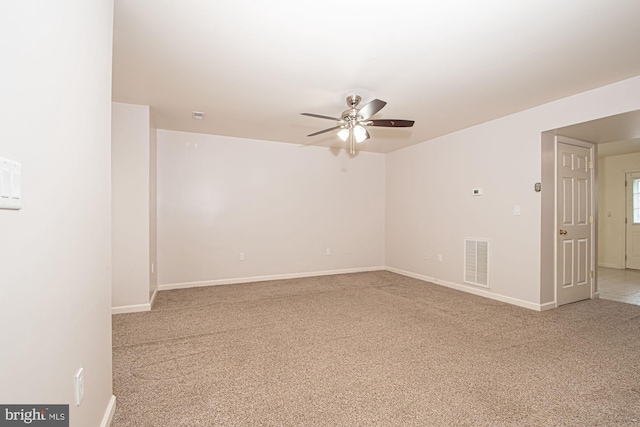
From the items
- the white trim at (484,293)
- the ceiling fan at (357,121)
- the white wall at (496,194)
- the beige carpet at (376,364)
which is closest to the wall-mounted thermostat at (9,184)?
the beige carpet at (376,364)

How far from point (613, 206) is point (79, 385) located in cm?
929

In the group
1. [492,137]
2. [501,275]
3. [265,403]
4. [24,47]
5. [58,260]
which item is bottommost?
[265,403]

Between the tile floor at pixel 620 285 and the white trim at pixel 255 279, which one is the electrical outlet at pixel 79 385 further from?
the tile floor at pixel 620 285

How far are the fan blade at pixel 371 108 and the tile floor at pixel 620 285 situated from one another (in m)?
4.33

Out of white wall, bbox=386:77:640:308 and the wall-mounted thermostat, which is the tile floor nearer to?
white wall, bbox=386:77:640:308

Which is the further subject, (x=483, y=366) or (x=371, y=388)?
(x=483, y=366)

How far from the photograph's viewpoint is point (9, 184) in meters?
0.78

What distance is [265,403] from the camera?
187 cm

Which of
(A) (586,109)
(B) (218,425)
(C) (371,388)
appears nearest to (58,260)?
(B) (218,425)

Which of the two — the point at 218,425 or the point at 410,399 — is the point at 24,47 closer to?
the point at 218,425

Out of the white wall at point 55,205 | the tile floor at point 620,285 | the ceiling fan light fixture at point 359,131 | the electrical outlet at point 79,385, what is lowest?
the tile floor at point 620,285

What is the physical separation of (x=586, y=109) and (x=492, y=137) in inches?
42.1

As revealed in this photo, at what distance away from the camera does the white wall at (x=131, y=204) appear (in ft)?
11.6

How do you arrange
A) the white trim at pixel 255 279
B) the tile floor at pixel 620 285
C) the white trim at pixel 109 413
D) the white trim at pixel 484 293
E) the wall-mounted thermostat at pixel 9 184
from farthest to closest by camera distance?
the white trim at pixel 255 279
the tile floor at pixel 620 285
the white trim at pixel 484 293
the white trim at pixel 109 413
the wall-mounted thermostat at pixel 9 184
